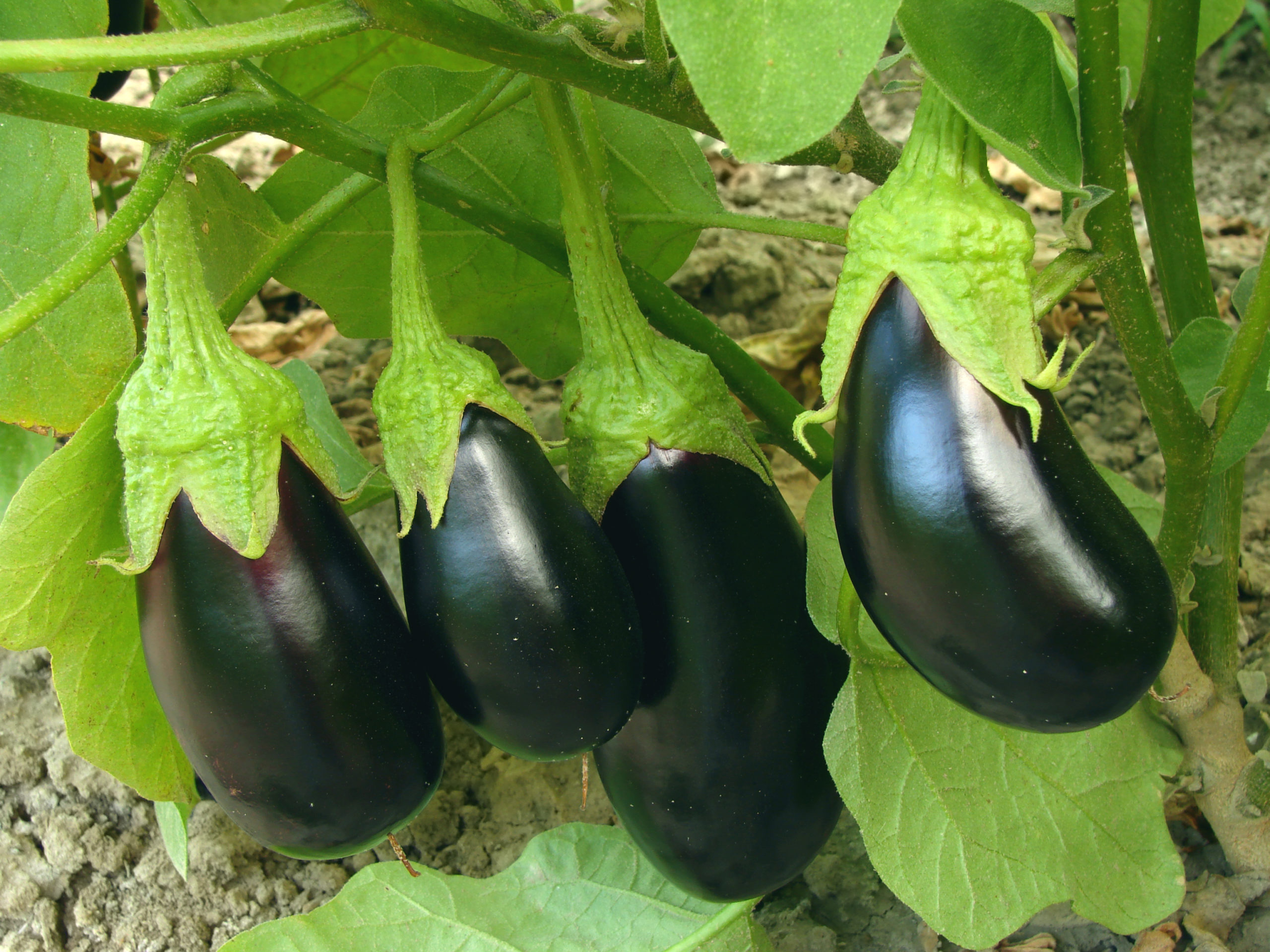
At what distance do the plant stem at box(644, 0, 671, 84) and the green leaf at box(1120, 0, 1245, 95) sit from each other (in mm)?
587

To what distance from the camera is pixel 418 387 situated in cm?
76

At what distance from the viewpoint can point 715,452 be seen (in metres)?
0.83

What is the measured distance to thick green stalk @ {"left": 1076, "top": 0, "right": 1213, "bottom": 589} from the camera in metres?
0.69

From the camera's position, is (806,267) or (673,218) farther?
(806,267)

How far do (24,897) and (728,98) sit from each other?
1.01 metres

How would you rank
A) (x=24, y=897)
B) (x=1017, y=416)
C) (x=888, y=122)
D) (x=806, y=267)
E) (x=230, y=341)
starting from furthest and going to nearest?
(x=888, y=122) < (x=806, y=267) < (x=24, y=897) < (x=230, y=341) < (x=1017, y=416)

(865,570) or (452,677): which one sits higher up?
(865,570)

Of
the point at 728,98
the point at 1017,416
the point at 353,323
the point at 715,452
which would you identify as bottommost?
the point at 353,323

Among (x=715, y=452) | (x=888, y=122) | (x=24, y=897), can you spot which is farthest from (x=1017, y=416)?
(x=888, y=122)

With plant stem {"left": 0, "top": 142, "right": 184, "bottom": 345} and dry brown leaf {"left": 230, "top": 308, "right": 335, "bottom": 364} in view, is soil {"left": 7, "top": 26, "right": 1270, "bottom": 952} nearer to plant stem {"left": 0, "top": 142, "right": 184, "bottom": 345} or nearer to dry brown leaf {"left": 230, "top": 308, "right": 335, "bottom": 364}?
dry brown leaf {"left": 230, "top": 308, "right": 335, "bottom": 364}

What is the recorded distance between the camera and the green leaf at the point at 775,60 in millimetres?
532

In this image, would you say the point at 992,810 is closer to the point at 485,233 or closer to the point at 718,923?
the point at 718,923

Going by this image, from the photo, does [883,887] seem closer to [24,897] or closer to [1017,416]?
[1017,416]

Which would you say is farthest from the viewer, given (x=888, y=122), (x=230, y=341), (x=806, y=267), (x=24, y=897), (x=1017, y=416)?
(x=888, y=122)
